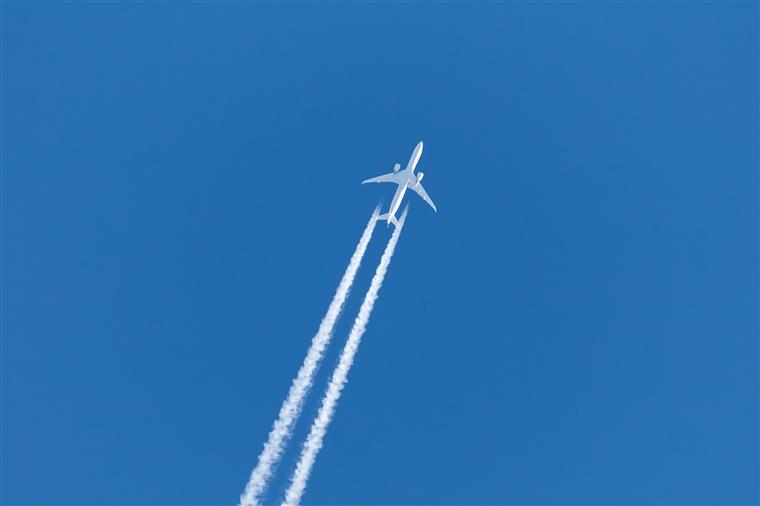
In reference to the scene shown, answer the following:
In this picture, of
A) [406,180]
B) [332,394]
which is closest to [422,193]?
[406,180]

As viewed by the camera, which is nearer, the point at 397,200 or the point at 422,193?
the point at 397,200

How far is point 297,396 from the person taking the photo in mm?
79438

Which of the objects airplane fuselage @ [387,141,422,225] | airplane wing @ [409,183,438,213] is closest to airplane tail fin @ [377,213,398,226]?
airplane fuselage @ [387,141,422,225]

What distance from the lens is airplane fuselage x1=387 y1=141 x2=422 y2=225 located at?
3947 inches

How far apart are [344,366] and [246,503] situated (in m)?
16.3

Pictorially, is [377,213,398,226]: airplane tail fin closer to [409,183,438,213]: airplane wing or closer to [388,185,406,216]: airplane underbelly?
[388,185,406,216]: airplane underbelly

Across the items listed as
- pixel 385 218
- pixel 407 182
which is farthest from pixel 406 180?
pixel 385 218

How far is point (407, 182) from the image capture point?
338 feet

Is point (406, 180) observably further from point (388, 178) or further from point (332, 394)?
point (332, 394)

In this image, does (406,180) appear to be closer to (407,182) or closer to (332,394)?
(407,182)

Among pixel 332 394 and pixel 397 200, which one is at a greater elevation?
pixel 397 200

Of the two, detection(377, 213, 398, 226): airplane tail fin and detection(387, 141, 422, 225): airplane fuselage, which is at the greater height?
detection(387, 141, 422, 225): airplane fuselage

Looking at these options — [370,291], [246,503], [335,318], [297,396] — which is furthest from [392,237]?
[246,503]

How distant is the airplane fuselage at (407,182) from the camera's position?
100 meters
